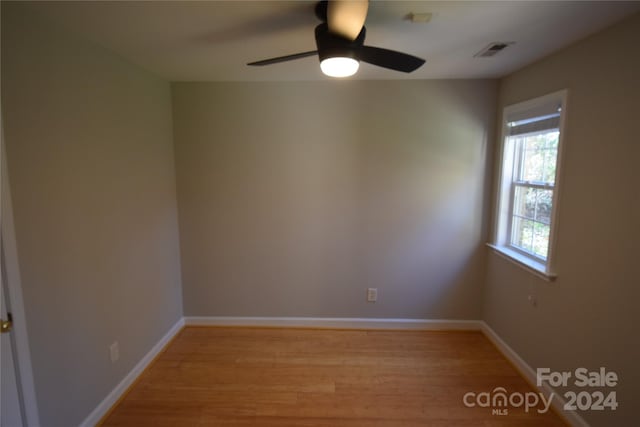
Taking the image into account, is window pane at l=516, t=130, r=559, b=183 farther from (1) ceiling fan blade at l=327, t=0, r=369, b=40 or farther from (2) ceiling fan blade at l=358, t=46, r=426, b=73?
(1) ceiling fan blade at l=327, t=0, r=369, b=40

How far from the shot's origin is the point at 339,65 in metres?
1.52

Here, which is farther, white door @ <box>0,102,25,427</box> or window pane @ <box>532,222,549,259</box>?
window pane @ <box>532,222,549,259</box>

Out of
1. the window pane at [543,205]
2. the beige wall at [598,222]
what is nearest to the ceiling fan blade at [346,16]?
the beige wall at [598,222]

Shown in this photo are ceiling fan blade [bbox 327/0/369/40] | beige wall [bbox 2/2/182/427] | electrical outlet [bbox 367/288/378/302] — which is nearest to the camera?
ceiling fan blade [bbox 327/0/369/40]

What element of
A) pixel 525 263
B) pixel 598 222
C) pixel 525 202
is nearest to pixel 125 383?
pixel 525 263

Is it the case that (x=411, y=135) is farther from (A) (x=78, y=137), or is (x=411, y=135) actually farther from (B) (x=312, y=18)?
(A) (x=78, y=137)

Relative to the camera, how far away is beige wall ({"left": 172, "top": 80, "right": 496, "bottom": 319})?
9.54 ft

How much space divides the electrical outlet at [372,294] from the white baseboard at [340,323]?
0.70 ft

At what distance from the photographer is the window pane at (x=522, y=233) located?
258 cm

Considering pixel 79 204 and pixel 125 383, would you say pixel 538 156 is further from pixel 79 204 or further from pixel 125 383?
pixel 125 383

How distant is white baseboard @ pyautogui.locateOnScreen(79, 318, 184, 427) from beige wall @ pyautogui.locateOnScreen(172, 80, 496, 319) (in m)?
0.42

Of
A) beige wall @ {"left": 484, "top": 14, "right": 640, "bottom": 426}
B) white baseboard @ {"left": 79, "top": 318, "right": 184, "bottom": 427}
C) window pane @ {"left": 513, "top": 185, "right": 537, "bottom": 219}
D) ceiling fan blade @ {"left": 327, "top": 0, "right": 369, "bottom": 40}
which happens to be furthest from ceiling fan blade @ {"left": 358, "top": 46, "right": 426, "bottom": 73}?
white baseboard @ {"left": 79, "top": 318, "right": 184, "bottom": 427}

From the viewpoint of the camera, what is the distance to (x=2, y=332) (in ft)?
4.75

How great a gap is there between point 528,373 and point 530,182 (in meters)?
1.50
